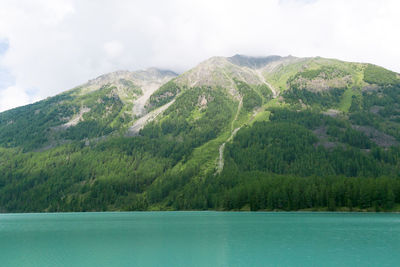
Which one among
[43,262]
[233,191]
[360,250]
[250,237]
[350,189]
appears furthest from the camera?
[233,191]

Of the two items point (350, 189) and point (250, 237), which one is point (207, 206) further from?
point (250, 237)

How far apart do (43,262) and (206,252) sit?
24.2m

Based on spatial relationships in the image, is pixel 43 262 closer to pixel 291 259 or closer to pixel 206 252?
pixel 206 252

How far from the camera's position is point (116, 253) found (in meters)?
52.6

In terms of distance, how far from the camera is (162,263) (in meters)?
44.2

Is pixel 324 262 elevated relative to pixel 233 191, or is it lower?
lower

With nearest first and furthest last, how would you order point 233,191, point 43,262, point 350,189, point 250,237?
point 43,262 < point 250,237 < point 350,189 < point 233,191

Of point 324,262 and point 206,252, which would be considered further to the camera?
point 206,252

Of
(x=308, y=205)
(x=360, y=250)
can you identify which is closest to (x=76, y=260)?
(x=360, y=250)

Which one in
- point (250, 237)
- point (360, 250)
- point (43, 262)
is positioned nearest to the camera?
point (43, 262)

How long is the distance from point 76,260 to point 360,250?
43.7 meters

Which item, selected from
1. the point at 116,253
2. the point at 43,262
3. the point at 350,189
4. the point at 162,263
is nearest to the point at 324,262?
the point at 162,263

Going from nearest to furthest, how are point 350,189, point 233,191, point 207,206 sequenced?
point 350,189, point 233,191, point 207,206

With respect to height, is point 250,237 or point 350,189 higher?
point 350,189
